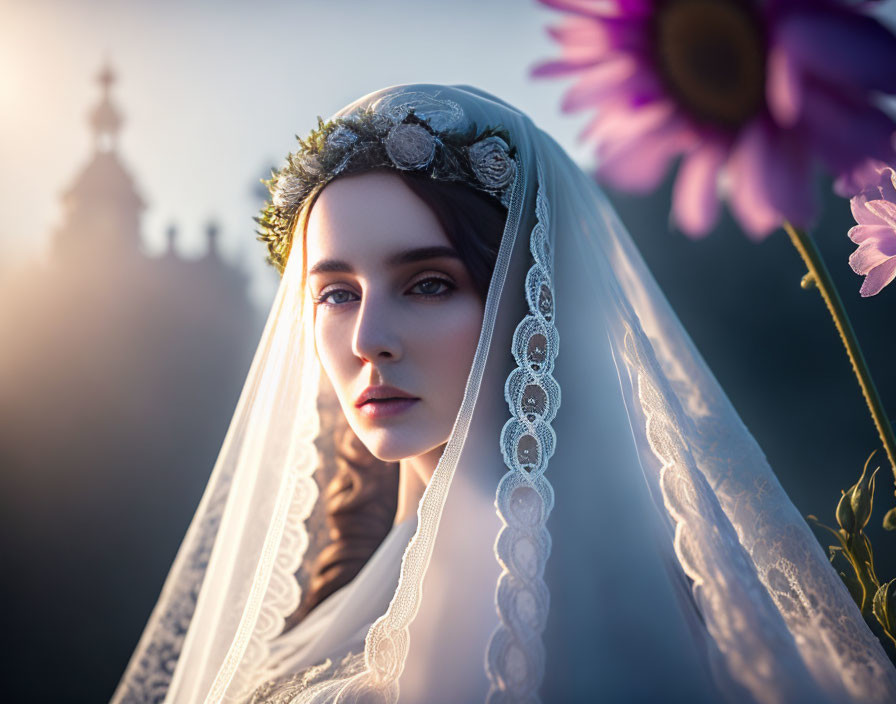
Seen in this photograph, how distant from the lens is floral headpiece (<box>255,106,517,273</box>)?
159 cm

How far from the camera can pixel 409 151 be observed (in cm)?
158

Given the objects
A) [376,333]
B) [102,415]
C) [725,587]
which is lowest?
[725,587]

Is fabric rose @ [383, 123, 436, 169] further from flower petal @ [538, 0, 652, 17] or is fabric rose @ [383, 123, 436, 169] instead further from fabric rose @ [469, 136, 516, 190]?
flower petal @ [538, 0, 652, 17]

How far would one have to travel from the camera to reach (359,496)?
2.32 meters

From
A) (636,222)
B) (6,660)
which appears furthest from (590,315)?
(6,660)

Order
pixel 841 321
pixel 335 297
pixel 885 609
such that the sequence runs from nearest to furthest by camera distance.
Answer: pixel 841 321 < pixel 885 609 < pixel 335 297

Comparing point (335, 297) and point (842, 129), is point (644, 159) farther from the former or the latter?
point (335, 297)

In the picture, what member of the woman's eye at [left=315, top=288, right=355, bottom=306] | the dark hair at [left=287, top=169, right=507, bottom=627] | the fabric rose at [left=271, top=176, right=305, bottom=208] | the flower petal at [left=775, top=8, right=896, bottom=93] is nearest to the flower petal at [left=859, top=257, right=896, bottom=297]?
the flower petal at [left=775, top=8, right=896, bottom=93]

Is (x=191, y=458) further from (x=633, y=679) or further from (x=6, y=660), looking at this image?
(x=633, y=679)

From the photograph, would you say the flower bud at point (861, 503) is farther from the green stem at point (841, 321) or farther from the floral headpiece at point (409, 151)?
the floral headpiece at point (409, 151)

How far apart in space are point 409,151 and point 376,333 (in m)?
0.44

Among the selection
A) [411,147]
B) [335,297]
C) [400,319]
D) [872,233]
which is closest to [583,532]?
[400,319]

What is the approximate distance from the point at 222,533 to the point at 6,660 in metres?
3.16

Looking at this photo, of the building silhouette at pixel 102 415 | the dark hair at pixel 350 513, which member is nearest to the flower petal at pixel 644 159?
the dark hair at pixel 350 513
